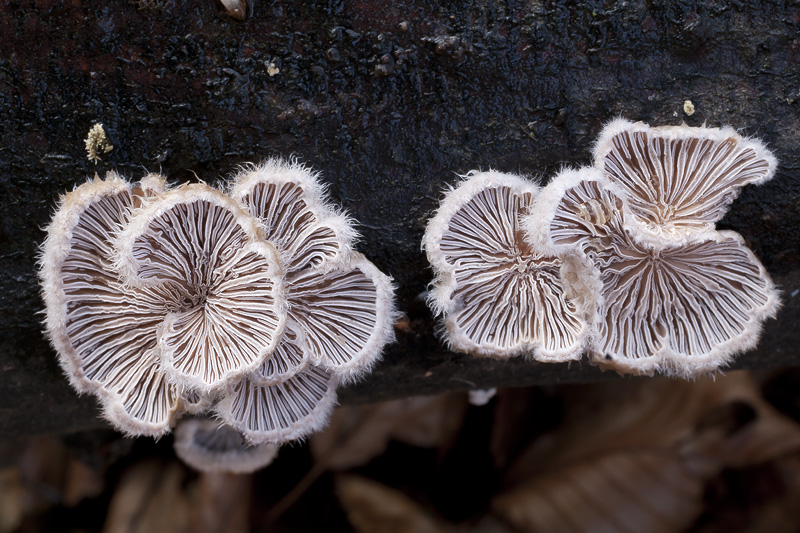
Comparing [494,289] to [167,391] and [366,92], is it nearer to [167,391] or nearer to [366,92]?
[366,92]

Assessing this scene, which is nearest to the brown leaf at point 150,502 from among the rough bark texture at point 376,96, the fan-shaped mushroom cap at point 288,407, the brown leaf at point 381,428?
the brown leaf at point 381,428

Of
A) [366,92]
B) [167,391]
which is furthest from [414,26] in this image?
[167,391]

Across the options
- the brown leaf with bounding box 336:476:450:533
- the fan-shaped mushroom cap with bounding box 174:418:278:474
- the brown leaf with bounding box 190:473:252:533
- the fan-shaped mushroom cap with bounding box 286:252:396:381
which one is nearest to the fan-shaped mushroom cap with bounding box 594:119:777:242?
the fan-shaped mushroom cap with bounding box 286:252:396:381

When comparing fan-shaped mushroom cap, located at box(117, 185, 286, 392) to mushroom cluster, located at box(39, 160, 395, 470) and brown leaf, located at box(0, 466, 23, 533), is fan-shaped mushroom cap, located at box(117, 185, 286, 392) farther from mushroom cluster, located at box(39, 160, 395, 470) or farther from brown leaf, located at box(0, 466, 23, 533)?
brown leaf, located at box(0, 466, 23, 533)

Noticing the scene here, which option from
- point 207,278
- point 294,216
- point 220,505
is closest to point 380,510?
point 220,505

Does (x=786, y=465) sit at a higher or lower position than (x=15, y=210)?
lower

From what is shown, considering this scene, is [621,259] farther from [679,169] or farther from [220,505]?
[220,505]
